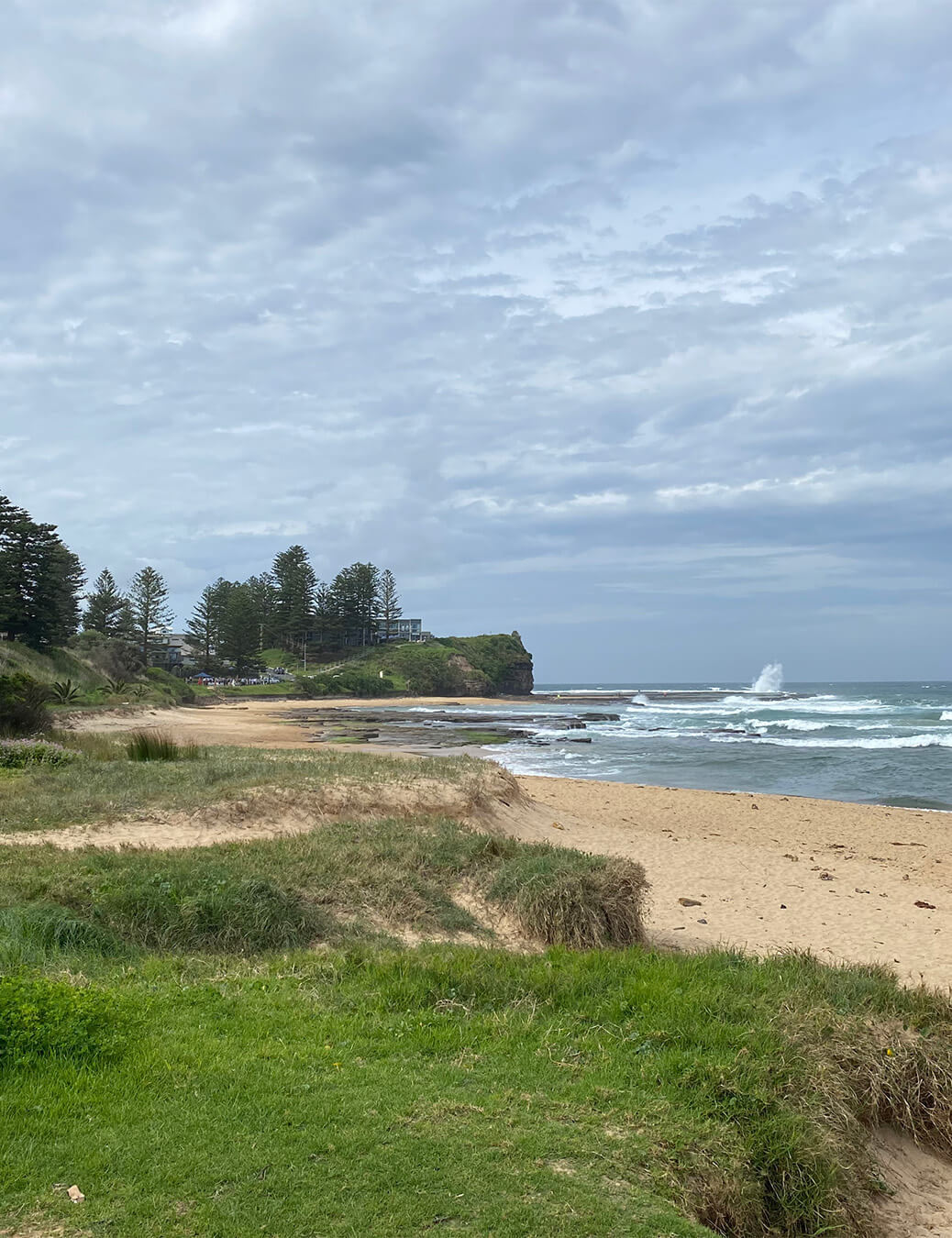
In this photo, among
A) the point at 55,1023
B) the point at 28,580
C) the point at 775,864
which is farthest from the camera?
the point at 28,580

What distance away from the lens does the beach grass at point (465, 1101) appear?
3586 millimetres

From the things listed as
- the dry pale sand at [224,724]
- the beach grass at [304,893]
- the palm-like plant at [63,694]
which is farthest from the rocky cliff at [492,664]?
the beach grass at [304,893]

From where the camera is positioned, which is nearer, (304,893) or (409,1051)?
(409,1051)

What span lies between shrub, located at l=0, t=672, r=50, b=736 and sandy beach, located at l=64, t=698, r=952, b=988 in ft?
39.7

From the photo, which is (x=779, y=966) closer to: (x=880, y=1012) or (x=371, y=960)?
(x=880, y=1012)

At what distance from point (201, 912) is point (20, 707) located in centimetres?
1520

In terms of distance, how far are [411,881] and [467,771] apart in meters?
7.29

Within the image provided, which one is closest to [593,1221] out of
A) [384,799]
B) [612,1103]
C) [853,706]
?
[612,1103]

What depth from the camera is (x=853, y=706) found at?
263 ft

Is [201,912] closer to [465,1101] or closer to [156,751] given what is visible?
[465,1101]

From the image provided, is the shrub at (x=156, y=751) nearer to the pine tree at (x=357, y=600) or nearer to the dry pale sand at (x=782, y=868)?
the dry pale sand at (x=782, y=868)

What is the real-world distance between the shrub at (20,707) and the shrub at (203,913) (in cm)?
1298

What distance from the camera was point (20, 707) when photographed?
20266mm

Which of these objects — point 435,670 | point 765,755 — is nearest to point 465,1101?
point 765,755
